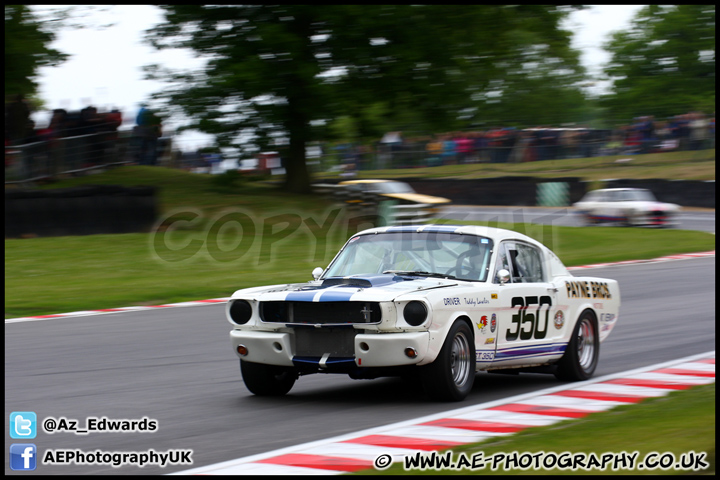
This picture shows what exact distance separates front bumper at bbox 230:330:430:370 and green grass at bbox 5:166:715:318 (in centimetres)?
714

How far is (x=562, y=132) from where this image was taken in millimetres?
39750

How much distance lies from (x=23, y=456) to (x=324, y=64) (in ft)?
62.4

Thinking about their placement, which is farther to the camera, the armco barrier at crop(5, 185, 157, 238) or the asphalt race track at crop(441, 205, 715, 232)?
the asphalt race track at crop(441, 205, 715, 232)

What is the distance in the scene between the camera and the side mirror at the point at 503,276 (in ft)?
25.4

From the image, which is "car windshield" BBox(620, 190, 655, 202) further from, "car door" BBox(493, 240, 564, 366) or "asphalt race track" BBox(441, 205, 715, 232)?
"car door" BBox(493, 240, 564, 366)

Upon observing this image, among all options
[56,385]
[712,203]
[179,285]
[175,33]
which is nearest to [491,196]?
[712,203]

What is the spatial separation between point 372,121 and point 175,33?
5.49 metres

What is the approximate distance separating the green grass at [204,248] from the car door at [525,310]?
761 centimetres

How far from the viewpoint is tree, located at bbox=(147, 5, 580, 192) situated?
22859 mm

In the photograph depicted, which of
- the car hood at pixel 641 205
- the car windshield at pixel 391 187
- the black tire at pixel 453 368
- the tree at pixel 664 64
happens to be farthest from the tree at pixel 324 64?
the tree at pixel 664 64

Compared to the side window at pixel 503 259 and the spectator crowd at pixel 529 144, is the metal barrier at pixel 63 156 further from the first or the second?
the side window at pixel 503 259

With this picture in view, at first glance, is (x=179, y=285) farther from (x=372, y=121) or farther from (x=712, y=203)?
(x=712, y=203)

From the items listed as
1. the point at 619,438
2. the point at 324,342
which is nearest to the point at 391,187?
the point at 324,342

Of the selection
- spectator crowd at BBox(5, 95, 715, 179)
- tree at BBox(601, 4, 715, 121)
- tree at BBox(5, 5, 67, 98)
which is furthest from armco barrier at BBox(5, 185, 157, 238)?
tree at BBox(601, 4, 715, 121)
